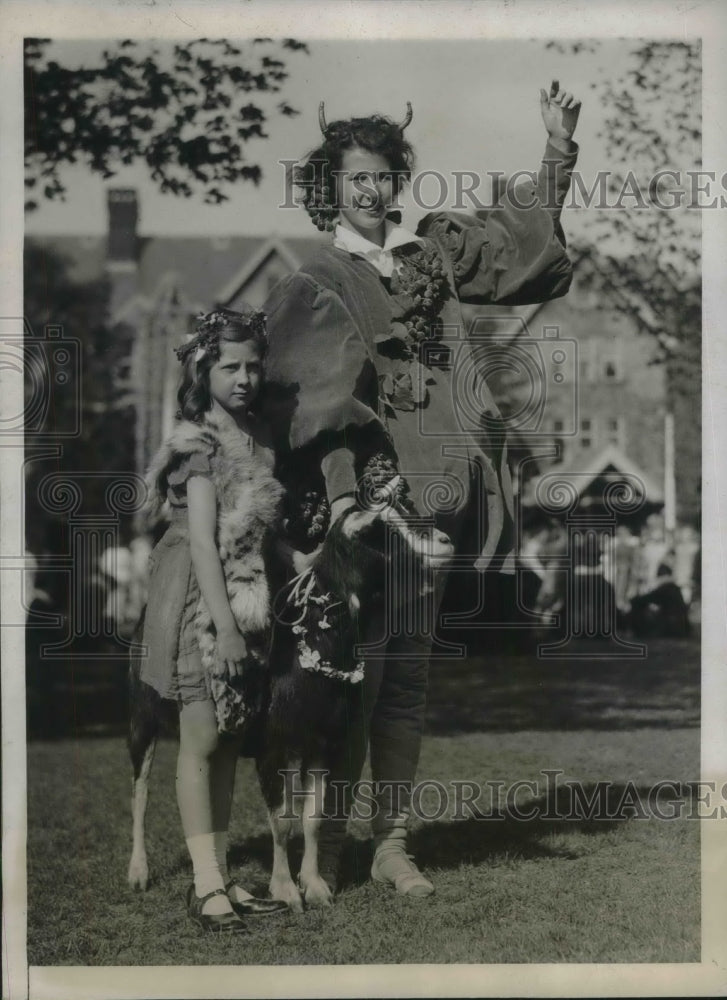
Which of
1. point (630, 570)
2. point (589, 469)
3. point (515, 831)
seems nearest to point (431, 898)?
point (515, 831)

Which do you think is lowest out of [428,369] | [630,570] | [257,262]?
[630,570]

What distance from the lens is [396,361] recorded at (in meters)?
5.64

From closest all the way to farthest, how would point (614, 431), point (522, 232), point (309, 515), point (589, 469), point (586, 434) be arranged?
point (309, 515), point (522, 232), point (589, 469), point (586, 434), point (614, 431)

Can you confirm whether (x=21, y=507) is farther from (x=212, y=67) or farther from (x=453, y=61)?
(x=453, y=61)

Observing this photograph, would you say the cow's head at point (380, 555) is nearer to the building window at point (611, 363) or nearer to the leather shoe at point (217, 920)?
the leather shoe at point (217, 920)

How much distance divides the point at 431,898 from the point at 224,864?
2.72 ft

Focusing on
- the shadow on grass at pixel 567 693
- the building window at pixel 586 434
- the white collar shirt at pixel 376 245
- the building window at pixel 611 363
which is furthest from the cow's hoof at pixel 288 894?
the building window at pixel 611 363

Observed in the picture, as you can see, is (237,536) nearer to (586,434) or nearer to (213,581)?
(213,581)

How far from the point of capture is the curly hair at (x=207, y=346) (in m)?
5.43

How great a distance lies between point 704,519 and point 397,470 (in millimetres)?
1285

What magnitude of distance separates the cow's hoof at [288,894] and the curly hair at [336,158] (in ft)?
8.52

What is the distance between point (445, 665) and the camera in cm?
685

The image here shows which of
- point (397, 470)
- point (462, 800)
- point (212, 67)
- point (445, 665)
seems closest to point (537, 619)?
point (445, 665)

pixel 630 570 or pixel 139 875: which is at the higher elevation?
pixel 630 570
